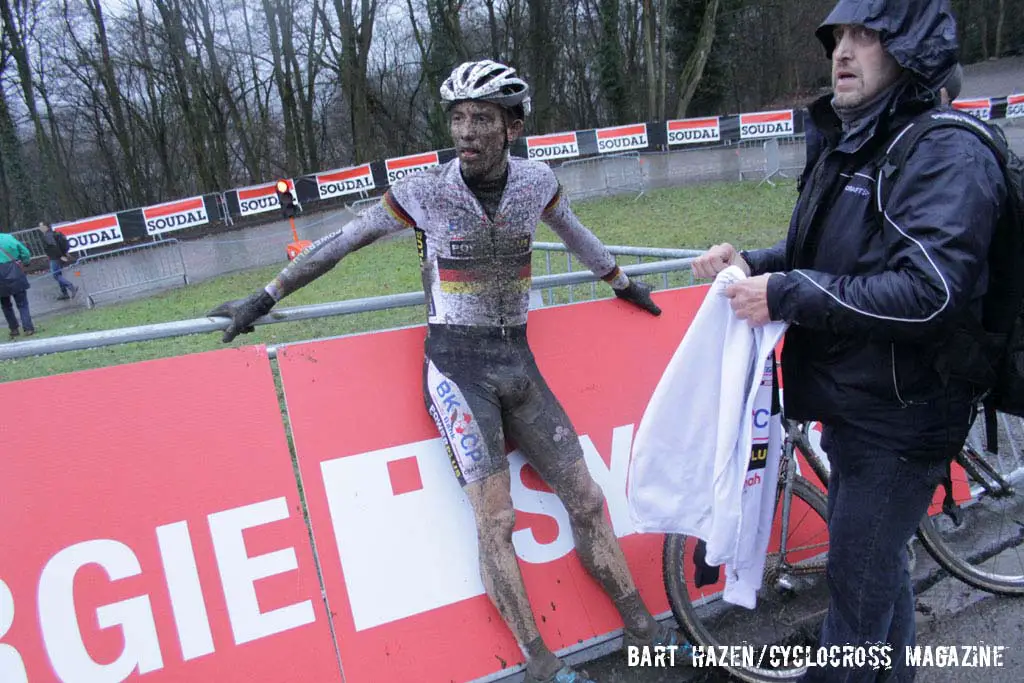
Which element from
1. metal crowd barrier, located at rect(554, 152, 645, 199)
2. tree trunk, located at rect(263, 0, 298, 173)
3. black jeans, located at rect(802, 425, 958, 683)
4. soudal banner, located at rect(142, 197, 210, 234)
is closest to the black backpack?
black jeans, located at rect(802, 425, 958, 683)

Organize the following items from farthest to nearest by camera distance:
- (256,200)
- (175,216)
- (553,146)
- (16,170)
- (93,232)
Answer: (553,146) → (16,170) → (256,200) → (175,216) → (93,232)

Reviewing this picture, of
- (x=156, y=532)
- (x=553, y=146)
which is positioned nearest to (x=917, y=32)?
(x=156, y=532)

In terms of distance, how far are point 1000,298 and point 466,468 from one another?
183 cm

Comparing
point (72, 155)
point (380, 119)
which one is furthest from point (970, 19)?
point (72, 155)

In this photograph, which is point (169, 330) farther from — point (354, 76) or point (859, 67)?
point (354, 76)

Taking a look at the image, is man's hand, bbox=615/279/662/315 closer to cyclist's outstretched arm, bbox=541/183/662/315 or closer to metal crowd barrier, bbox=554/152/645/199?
cyclist's outstretched arm, bbox=541/183/662/315

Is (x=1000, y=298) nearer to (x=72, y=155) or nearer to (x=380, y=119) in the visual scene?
(x=380, y=119)

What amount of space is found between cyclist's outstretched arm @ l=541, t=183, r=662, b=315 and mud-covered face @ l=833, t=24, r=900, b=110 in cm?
114

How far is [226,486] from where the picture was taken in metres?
2.47

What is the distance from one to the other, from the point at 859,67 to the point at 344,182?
2211 centimetres

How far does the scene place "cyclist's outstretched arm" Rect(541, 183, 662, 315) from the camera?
290 cm

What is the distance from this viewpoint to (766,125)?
24.4 meters

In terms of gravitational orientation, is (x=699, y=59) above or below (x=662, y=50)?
below

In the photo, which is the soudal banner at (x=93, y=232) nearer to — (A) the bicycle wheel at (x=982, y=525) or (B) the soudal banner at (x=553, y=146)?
(B) the soudal banner at (x=553, y=146)
